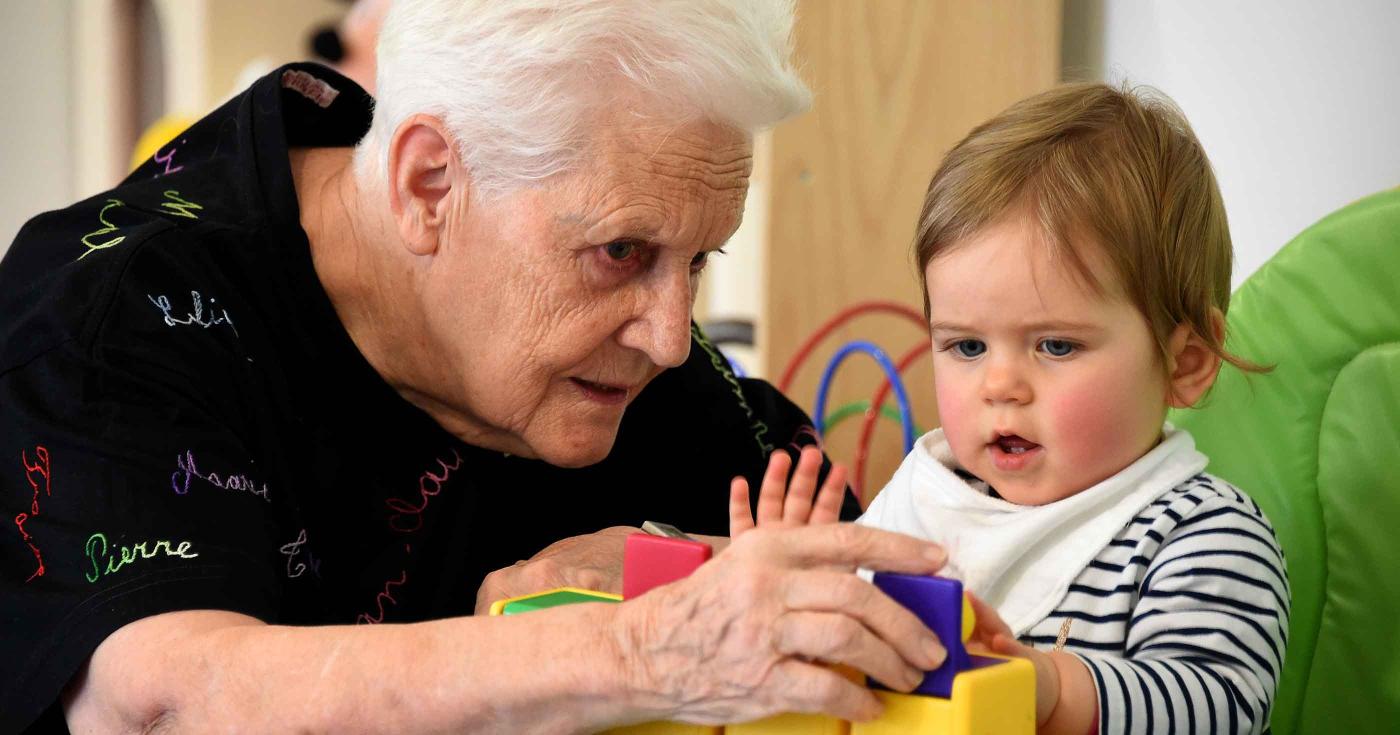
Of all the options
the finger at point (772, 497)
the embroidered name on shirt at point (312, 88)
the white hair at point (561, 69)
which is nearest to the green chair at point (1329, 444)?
the white hair at point (561, 69)

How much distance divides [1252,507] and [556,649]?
554mm

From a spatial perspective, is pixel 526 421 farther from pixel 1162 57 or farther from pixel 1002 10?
pixel 1002 10

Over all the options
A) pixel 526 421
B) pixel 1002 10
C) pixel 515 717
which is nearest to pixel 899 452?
pixel 1002 10

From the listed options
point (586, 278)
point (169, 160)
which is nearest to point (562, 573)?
point (586, 278)

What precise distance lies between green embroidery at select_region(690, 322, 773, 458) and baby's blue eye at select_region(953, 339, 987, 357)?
0.49 m

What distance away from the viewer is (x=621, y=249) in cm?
116

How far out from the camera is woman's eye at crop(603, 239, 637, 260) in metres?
1.15

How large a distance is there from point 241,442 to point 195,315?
0.12 meters

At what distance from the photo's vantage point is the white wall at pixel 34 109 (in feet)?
13.0

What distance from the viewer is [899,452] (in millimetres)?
2438

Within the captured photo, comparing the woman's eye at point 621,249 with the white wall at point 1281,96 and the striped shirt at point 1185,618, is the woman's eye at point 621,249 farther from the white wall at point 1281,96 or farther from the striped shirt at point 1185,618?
the white wall at point 1281,96

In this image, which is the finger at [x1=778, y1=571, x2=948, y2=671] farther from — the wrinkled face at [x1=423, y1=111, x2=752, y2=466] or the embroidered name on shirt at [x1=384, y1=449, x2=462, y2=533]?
the embroidered name on shirt at [x1=384, y1=449, x2=462, y2=533]

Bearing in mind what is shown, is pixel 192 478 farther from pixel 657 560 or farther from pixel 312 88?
pixel 312 88

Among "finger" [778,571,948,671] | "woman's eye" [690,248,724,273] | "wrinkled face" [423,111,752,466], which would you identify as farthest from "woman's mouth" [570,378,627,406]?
"finger" [778,571,948,671]
